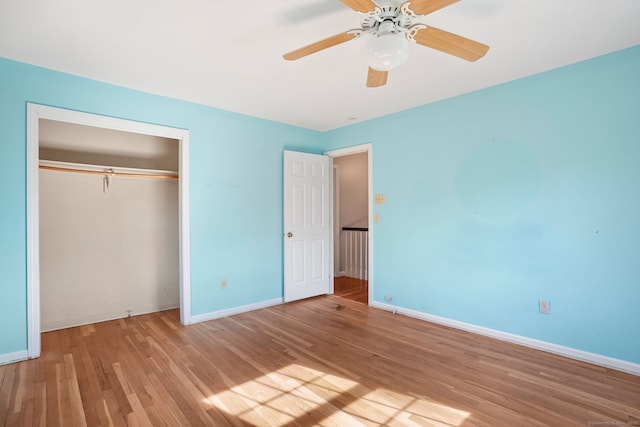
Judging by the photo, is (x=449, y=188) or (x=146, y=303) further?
(x=146, y=303)

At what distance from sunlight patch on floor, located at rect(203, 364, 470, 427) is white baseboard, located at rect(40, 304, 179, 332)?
2164 mm

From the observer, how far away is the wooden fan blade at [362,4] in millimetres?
1531

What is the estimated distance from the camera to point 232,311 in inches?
154

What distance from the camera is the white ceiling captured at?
6.42 feet

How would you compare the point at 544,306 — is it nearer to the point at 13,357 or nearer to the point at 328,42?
the point at 328,42

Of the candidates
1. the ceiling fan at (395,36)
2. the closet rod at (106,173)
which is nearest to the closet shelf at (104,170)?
the closet rod at (106,173)

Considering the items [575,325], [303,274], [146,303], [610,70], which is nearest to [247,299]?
[303,274]

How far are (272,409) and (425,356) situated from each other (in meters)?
1.43

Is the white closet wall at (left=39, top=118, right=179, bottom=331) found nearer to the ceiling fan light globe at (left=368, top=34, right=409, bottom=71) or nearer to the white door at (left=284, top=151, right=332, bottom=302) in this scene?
the white door at (left=284, top=151, right=332, bottom=302)

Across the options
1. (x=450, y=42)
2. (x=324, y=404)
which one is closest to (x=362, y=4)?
(x=450, y=42)

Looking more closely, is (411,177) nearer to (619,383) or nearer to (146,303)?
(619,383)

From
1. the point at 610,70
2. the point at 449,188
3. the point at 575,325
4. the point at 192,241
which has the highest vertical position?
the point at 610,70

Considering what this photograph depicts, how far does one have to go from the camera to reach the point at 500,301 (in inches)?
122

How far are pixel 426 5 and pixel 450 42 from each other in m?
0.37
